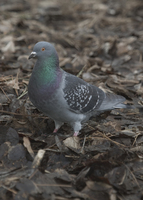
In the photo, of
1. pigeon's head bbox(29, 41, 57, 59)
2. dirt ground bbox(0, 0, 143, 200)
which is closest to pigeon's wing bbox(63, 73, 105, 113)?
dirt ground bbox(0, 0, 143, 200)

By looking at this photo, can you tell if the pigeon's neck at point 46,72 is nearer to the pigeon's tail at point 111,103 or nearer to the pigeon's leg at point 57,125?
the pigeon's leg at point 57,125

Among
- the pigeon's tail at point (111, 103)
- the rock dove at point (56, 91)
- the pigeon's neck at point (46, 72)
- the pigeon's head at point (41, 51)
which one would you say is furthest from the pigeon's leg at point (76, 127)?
the pigeon's head at point (41, 51)

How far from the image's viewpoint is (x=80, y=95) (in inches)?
168

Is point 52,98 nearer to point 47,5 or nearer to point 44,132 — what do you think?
point 44,132

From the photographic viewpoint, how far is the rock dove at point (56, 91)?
3787 millimetres

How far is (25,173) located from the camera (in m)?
3.12

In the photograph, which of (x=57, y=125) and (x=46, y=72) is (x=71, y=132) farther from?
(x=46, y=72)

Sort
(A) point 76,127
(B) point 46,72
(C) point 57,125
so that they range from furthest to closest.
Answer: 1. (C) point 57,125
2. (A) point 76,127
3. (B) point 46,72

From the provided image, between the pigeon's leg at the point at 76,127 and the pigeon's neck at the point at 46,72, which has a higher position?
the pigeon's neck at the point at 46,72

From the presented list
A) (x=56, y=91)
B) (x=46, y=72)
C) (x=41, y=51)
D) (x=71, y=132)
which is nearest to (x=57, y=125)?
(x=71, y=132)

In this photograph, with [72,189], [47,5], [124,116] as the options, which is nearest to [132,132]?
[124,116]

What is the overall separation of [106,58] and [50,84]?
12.0ft

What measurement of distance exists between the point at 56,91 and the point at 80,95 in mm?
542

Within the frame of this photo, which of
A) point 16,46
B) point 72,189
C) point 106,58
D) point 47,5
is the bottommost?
point 72,189
